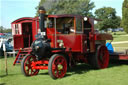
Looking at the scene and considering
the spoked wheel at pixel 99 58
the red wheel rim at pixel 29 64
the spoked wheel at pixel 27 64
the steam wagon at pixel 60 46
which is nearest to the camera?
the steam wagon at pixel 60 46

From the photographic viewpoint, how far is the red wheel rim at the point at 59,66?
6.02m

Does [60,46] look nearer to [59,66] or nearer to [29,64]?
[59,66]

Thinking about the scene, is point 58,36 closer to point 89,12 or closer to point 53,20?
point 53,20

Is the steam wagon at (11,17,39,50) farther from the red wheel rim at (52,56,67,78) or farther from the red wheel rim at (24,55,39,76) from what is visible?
the red wheel rim at (52,56,67,78)

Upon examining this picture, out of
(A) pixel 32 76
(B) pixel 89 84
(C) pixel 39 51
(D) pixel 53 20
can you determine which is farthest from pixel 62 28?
(B) pixel 89 84

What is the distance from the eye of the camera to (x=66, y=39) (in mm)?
6820

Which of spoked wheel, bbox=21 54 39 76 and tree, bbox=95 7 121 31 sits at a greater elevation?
tree, bbox=95 7 121 31

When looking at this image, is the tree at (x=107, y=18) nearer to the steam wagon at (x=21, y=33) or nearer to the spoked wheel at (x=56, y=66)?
the steam wagon at (x=21, y=33)

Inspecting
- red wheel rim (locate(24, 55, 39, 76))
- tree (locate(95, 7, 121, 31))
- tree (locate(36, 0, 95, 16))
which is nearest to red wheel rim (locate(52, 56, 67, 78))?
red wheel rim (locate(24, 55, 39, 76))

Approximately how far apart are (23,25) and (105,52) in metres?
4.03

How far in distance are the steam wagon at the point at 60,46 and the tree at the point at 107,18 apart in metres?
49.4

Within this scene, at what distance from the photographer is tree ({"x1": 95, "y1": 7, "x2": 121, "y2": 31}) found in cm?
5724

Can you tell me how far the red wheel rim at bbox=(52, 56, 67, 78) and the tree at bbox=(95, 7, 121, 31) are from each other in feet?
167

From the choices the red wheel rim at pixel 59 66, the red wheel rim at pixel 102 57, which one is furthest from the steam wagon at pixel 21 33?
the red wheel rim at pixel 102 57
